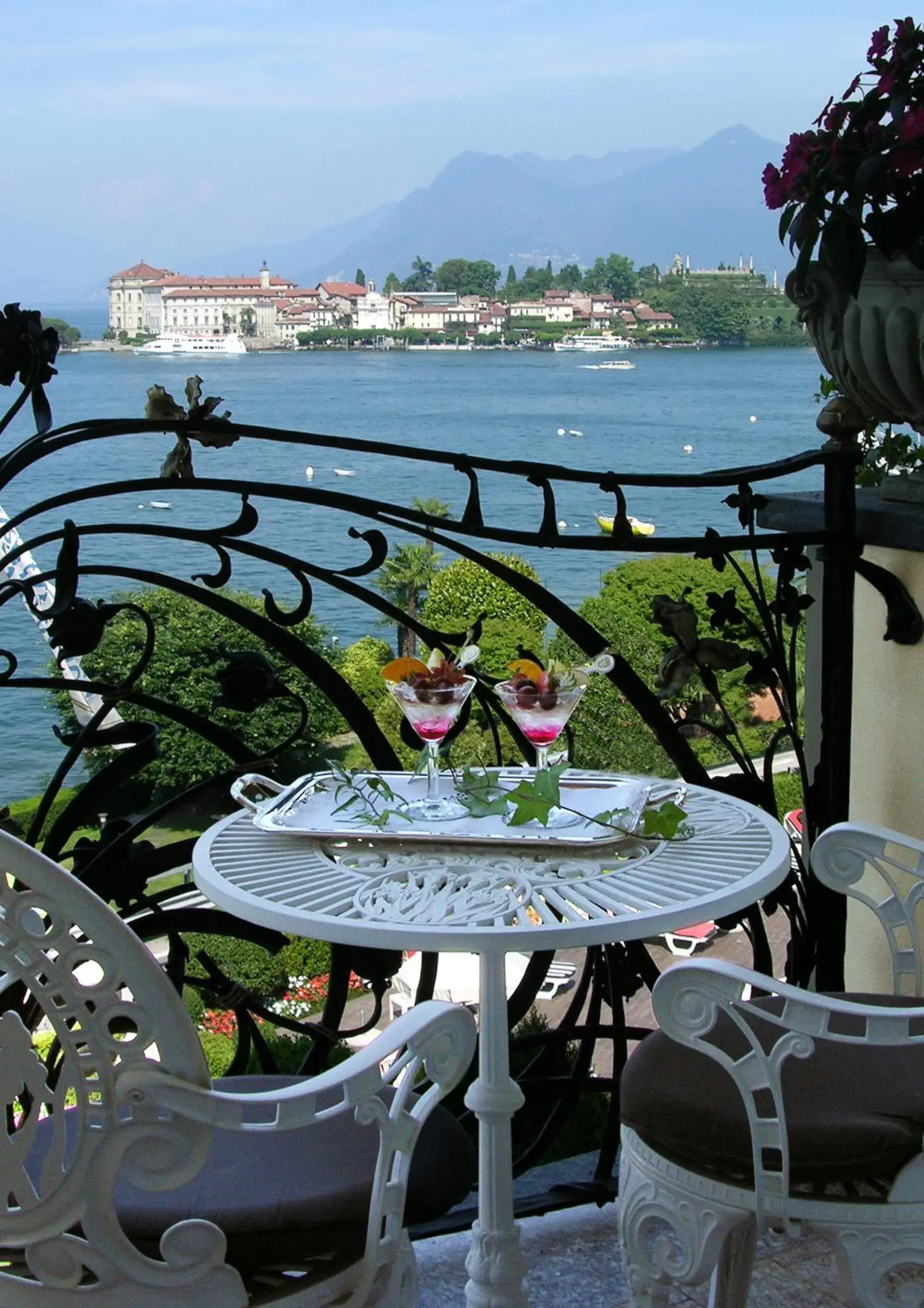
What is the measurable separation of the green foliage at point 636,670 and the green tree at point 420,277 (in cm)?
3959

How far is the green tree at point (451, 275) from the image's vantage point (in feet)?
226

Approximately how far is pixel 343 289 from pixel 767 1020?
222ft

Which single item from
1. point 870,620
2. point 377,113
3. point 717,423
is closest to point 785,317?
point 717,423

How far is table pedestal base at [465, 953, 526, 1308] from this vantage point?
153 cm

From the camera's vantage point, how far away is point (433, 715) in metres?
1.61

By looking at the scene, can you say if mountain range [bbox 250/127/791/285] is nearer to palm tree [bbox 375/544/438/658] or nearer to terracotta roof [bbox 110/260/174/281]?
terracotta roof [bbox 110/260/174/281]

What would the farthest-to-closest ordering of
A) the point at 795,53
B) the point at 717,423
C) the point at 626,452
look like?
the point at 795,53
the point at 717,423
the point at 626,452

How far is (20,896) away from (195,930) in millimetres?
801

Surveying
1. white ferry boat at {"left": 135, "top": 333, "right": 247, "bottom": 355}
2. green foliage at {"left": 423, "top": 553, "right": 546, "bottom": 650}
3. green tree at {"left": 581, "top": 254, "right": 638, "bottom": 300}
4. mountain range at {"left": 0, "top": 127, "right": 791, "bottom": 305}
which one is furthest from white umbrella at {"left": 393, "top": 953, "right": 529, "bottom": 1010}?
mountain range at {"left": 0, "top": 127, "right": 791, "bottom": 305}

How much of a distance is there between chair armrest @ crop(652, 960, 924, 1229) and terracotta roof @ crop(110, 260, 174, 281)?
69.6 metres

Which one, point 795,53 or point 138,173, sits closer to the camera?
point 138,173

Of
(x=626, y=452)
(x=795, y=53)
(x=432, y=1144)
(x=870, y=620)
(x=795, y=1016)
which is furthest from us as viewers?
(x=795, y=53)

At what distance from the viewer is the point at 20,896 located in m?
1.00

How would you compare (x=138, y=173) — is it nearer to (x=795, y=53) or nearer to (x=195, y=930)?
(x=795, y=53)
